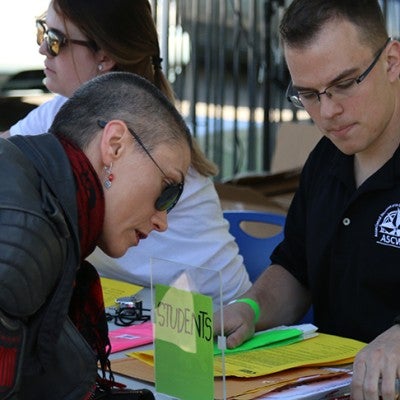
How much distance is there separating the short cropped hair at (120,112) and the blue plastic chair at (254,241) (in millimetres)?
1602

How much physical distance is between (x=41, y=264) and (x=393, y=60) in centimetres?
120

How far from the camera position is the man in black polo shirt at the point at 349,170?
2.34m

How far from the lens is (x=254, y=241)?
11.3ft

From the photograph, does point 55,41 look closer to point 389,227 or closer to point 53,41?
point 53,41

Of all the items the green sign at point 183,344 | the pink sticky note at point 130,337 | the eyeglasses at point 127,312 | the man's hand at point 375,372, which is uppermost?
the green sign at point 183,344

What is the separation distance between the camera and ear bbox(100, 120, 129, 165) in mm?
1720

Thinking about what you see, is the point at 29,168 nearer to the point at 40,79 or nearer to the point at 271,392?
the point at 271,392

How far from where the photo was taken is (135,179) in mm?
1754

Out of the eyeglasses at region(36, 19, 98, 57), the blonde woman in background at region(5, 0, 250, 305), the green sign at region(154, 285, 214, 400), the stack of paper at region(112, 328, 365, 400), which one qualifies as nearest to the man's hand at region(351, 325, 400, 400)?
the stack of paper at region(112, 328, 365, 400)

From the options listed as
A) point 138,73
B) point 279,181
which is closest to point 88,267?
point 138,73

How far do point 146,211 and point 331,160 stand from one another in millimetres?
949

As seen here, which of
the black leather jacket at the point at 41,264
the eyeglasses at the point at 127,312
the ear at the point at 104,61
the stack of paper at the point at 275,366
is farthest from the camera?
the ear at the point at 104,61

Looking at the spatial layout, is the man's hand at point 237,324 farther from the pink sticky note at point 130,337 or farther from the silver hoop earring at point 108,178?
the silver hoop earring at point 108,178

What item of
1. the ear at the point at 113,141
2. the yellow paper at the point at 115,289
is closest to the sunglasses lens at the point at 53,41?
the yellow paper at the point at 115,289
